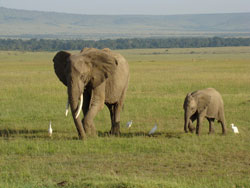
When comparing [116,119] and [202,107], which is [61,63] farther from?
[202,107]

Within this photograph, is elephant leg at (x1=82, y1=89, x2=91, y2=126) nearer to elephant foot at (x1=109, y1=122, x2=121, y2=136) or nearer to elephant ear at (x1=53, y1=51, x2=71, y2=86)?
elephant ear at (x1=53, y1=51, x2=71, y2=86)

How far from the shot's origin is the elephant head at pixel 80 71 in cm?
1174

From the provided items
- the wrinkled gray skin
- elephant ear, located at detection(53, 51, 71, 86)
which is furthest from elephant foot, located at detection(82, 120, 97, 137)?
elephant ear, located at detection(53, 51, 71, 86)

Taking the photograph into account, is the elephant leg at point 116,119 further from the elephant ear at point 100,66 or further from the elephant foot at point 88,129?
the elephant ear at point 100,66

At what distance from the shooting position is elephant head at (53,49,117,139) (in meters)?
11.7

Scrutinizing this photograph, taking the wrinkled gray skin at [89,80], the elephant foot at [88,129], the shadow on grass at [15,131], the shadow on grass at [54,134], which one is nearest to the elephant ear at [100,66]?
the wrinkled gray skin at [89,80]

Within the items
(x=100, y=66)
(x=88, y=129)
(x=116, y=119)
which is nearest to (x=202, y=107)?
(x=116, y=119)

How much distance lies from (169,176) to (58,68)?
5.10 metres

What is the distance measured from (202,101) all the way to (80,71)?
10.7ft

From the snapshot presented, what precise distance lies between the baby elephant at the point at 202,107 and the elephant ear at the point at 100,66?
2.01 meters

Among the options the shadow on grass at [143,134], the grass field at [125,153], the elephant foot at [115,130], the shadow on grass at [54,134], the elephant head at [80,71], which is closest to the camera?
the grass field at [125,153]

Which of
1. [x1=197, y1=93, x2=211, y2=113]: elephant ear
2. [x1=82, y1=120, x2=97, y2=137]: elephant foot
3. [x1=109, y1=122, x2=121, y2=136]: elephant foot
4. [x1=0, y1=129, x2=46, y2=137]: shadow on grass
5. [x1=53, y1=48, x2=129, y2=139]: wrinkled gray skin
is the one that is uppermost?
[x1=53, y1=48, x2=129, y2=139]: wrinkled gray skin

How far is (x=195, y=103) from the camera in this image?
43.6ft

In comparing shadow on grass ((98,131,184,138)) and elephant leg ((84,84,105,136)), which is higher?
elephant leg ((84,84,105,136))
